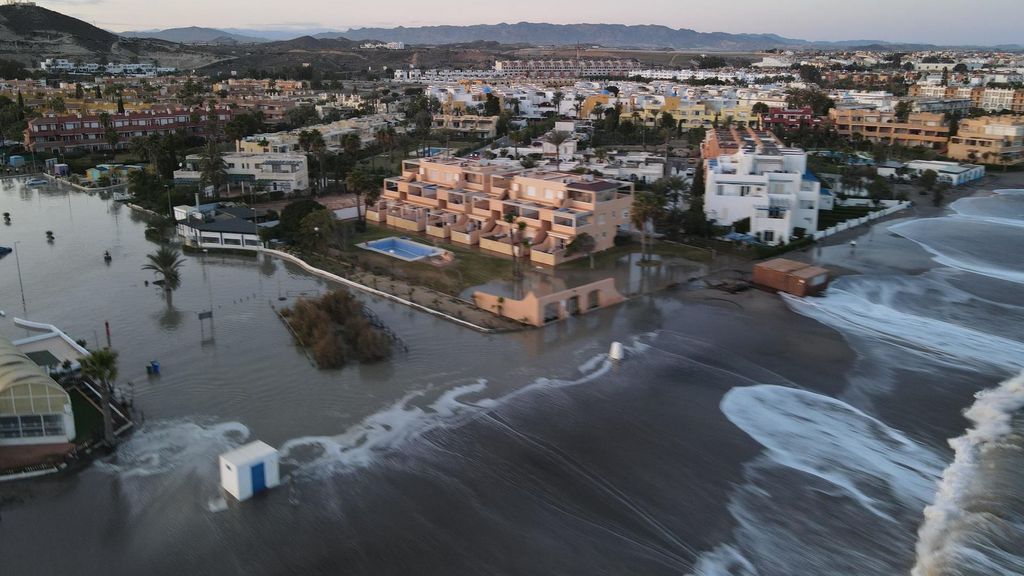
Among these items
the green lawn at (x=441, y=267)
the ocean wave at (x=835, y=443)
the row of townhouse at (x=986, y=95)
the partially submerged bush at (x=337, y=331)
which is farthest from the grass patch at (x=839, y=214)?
the row of townhouse at (x=986, y=95)

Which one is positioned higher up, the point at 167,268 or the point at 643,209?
the point at 643,209

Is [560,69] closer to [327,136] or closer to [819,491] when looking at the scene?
[327,136]

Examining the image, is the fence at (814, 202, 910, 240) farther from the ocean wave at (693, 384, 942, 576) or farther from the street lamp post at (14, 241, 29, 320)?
the street lamp post at (14, 241, 29, 320)

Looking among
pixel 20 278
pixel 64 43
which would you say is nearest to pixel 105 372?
pixel 20 278

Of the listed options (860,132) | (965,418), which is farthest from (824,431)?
(860,132)

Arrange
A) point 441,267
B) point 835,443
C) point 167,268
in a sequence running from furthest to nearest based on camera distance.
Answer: point 441,267 < point 167,268 < point 835,443

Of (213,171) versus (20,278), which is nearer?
(20,278)

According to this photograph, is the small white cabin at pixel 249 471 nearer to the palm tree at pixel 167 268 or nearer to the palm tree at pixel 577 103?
the palm tree at pixel 167 268
